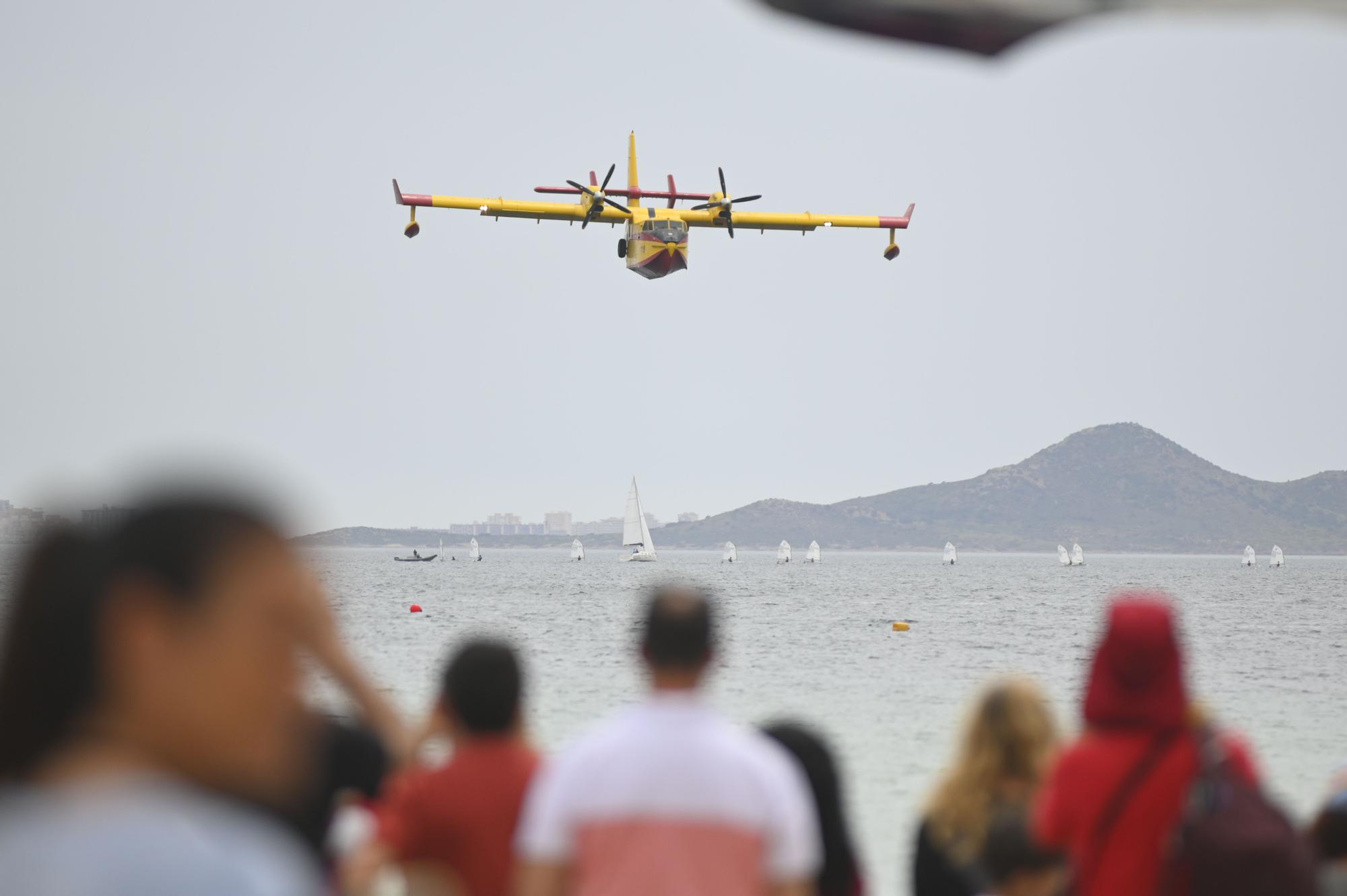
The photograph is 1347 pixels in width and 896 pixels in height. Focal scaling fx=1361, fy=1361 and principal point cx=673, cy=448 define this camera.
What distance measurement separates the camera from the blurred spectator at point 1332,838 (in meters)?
4.42

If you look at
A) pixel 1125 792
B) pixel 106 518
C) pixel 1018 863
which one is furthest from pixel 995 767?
pixel 106 518

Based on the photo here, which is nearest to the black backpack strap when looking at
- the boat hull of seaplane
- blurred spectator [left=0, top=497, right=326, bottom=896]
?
blurred spectator [left=0, top=497, right=326, bottom=896]

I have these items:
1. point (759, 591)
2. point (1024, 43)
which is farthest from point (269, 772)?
point (759, 591)

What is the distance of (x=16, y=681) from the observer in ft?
4.49

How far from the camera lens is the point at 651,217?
42406 millimetres

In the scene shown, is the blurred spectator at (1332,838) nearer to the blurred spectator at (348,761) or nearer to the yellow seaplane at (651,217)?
the blurred spectator at (348,761)

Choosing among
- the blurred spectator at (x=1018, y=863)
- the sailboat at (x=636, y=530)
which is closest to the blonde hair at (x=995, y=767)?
the blurred spectator at (x=1018, y=863)

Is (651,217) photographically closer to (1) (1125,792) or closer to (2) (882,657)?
(2) (882,657)

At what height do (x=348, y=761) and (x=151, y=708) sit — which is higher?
(x=151, y=708)

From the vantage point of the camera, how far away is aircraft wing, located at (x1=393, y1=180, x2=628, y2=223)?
4497 cm

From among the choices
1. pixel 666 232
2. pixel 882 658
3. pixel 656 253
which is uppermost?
pixel 666 232

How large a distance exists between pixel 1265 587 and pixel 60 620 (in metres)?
128

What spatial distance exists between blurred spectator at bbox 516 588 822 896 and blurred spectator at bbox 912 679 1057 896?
142cm

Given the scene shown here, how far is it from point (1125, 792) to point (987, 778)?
1020mm
